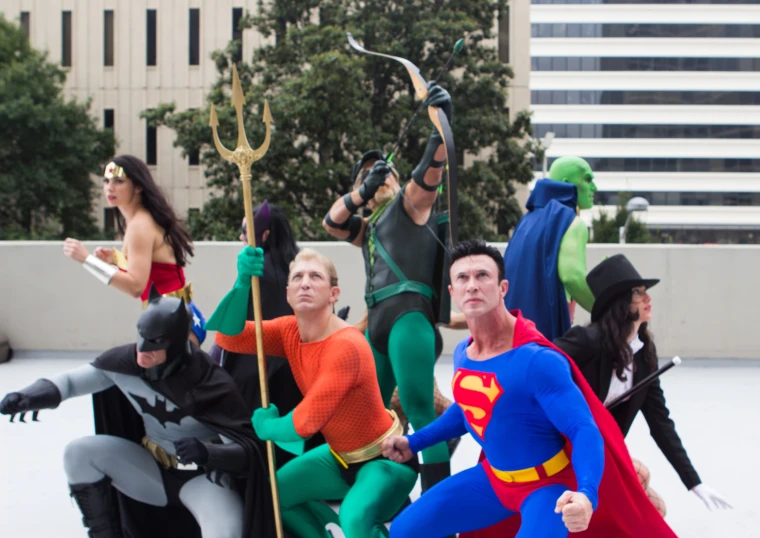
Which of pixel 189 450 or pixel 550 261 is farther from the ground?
pixel 550 261

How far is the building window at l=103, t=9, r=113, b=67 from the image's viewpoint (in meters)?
34.3

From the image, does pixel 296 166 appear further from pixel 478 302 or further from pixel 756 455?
pixel 478 302

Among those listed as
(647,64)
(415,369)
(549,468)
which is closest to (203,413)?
(415,369)

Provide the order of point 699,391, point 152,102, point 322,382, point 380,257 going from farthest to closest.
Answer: point 152,102, point 699,391, point 380,257, point 322,382

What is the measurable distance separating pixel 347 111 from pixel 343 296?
1028 cm

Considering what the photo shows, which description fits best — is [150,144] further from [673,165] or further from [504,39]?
[673,165]

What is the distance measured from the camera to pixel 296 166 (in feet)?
62.8

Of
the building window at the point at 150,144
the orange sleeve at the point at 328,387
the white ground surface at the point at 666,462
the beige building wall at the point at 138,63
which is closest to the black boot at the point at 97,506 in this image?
the orange sleeve at the point at 328,387

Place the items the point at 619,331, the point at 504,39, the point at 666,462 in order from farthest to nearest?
1. the point at 504,39
2. the point at 666,462
3. the point at 619,331

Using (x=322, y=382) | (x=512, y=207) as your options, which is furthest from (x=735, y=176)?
(x=322, y=382)

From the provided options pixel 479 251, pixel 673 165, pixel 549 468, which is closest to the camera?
pixel 549 468

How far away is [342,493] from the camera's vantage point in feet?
10.3

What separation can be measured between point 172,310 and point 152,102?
32.8 m

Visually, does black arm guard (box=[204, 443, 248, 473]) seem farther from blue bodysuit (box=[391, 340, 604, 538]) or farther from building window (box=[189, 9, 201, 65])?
building window (box=[189, 9, 201, 65])
